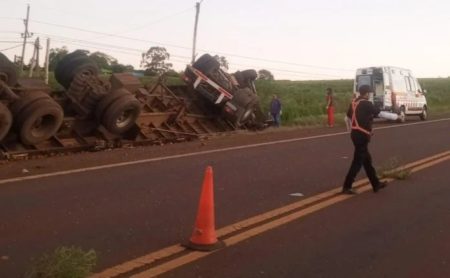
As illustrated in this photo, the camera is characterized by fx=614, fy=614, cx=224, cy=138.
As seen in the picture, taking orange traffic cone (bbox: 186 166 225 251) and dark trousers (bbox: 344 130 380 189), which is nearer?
orange traffic cone (bbox: 186 166 225 251)

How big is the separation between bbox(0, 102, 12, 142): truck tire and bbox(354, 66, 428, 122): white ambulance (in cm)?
1674

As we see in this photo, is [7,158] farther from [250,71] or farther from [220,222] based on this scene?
[250,71]

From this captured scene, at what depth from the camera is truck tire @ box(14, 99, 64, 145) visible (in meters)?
12.5

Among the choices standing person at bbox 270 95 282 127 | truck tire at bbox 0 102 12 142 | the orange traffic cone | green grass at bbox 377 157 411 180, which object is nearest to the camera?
the orange traffic cone

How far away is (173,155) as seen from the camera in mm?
13383

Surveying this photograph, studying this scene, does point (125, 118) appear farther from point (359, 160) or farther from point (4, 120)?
point (359, 160)

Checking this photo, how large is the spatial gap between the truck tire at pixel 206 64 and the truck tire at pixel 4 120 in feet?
25.9

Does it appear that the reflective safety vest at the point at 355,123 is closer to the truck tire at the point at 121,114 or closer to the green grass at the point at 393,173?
the green grass at the point at 393,173

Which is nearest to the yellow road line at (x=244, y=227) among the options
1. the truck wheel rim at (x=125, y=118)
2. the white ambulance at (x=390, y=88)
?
the truck wheel rim at (x=125, y=118)

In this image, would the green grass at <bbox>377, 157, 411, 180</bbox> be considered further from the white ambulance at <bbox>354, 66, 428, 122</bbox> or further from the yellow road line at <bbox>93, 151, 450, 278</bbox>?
the white ambulance at <bbox>354, 66, 428, 122</bbox>

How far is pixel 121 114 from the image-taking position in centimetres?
1470

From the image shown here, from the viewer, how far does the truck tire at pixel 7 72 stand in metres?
12.7

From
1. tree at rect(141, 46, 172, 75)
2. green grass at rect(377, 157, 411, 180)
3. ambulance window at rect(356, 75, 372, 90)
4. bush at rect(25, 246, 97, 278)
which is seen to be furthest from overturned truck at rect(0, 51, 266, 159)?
tree at rect(141, 46, 172, 75)

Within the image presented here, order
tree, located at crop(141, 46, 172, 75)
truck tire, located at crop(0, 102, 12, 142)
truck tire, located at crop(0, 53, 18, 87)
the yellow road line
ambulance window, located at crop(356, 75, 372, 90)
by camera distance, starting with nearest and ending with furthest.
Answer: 1. the yellow road line
2. truck tire, located at crop(0, 102, 12, 142)
3. truck tire, located at crop(0, 53, 18, 87)
4. ambulance window, located at crop(356, 75, 372, 90)
5. tree, located at crop(141, 46, 172, 75)
